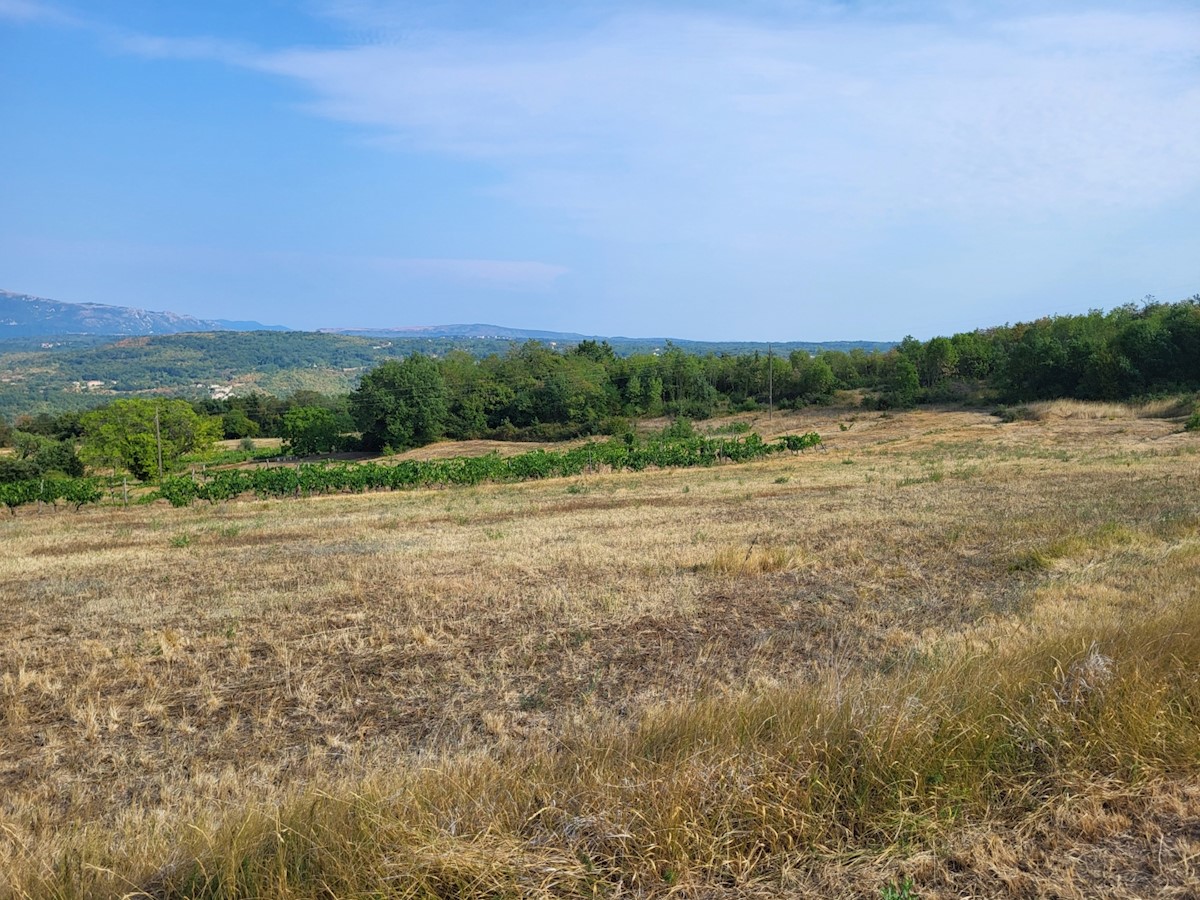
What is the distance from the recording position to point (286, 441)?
319 ft

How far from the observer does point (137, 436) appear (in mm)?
69250

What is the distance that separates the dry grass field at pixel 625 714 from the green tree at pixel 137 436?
58073 mm

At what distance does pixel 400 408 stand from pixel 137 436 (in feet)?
85.1

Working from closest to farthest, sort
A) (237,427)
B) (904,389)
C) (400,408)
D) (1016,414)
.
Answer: (1016,414), (904,389), (400,408), (237,427)

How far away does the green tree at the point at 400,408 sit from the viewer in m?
86.9

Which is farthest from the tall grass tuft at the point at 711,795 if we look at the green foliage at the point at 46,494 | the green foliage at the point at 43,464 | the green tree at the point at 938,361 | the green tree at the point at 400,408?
the green tree at the point at 938,361

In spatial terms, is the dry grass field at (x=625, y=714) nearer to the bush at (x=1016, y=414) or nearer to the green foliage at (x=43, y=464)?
the bush at (x=1016, y=414)

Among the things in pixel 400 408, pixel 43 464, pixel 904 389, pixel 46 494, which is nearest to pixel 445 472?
pixel 46 494

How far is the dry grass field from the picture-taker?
130 inches

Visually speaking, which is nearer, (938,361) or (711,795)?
(711,795)

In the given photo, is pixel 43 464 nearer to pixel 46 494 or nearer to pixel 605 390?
pixel 46 494

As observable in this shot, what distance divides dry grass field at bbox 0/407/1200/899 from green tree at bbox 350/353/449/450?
70.2m

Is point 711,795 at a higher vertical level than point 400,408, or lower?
higher

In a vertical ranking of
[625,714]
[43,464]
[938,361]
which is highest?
[938,361]
